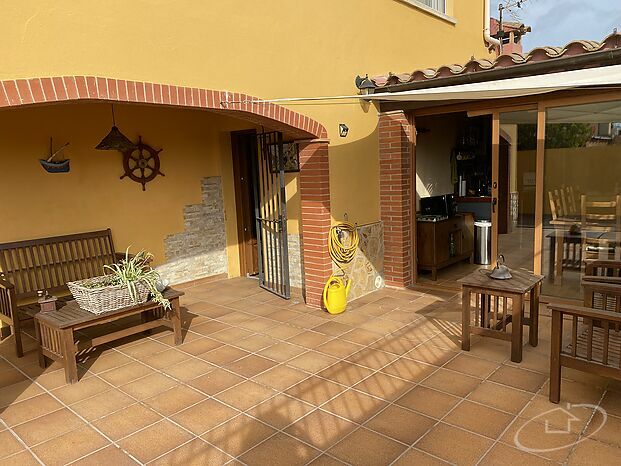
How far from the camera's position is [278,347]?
5.11m

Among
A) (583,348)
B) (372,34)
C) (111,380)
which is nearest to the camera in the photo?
(583,348)

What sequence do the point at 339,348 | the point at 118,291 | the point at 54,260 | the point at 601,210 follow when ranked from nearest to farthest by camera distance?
1. the point at 118,291
2. the point at 339,348
3. the point at 601,210
4. the point at 54,260

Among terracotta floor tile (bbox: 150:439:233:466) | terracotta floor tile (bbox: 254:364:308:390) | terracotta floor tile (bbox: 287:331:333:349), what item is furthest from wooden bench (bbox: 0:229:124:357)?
terracotta floor tile (bbox: 150:439:233:466)

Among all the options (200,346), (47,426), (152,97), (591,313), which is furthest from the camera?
(200,346)

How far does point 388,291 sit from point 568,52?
3896 mm

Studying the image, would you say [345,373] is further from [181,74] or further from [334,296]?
[181,74]

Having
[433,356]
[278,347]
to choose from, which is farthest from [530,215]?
[278,347]

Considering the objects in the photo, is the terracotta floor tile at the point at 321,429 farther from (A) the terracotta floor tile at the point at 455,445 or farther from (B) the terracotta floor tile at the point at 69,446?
(B) the terracotta floor tile at the point at 69,446

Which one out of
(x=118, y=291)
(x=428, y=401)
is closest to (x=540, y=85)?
(x=428, y=401)

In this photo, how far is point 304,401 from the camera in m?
3.91

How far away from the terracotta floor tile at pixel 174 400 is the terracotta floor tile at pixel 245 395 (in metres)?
0.22

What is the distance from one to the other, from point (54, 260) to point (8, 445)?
321 cm

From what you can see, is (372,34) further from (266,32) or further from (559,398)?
(559,398)

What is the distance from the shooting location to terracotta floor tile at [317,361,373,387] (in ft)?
14.0
